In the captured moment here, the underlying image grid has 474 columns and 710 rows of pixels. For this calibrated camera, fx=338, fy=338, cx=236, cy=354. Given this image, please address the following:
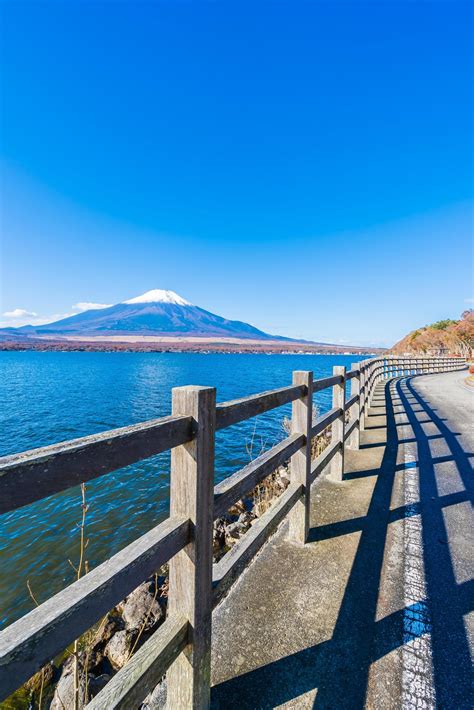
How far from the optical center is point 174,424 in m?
1.58

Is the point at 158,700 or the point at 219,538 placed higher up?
the point at 158,700

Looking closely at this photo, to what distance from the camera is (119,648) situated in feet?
13.1

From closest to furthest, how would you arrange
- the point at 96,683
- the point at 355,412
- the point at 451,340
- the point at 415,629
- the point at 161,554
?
the point at 161,554 → the point at 415,629 → the point at 96,683 → the point at 355,412 → the point at 451,340

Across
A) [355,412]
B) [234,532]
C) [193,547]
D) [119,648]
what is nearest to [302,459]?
[193,547]

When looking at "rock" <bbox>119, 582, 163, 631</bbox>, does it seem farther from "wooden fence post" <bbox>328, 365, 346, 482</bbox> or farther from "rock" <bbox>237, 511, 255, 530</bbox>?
"wooden fence post" <bbox>328, 365, 346, 482</bbox>

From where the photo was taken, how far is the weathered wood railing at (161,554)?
1041mm

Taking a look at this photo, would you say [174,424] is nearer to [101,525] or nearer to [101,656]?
[101,656]

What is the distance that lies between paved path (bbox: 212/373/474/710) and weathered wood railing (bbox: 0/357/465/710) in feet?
1.65

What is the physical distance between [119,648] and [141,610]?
0.53m

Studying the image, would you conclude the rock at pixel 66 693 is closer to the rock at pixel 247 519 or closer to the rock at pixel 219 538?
the rock at pixel 219 538

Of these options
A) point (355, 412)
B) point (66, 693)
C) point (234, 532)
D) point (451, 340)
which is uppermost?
point (451, 340)

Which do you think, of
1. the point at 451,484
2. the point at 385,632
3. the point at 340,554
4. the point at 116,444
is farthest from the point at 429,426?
the point at 116,444

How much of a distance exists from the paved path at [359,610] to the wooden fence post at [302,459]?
0.65 feet

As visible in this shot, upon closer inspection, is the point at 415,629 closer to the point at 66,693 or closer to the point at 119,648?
the point at 66,693
